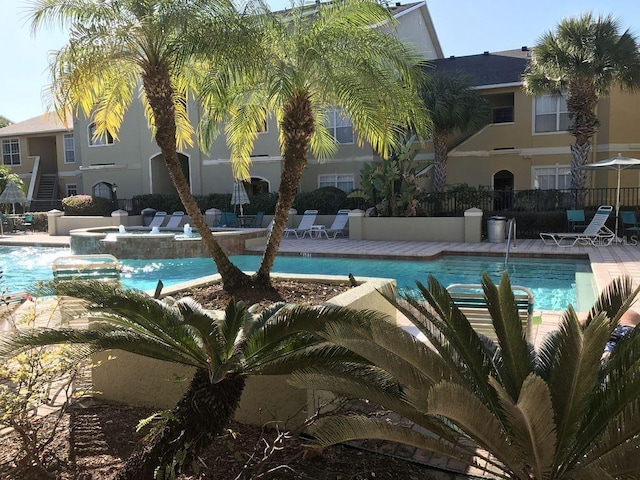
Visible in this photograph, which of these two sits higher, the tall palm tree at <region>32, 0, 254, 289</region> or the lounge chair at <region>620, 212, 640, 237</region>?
the tall palm tree at <region>32, 0, 254, 289</region>

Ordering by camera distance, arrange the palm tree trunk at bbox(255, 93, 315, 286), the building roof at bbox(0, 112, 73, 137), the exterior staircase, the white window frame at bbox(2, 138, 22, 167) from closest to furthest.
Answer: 1. the palm tree trunk at bbox(255, 93, 315, 286)
2. the exterior staircase
3. the building roof at bbox(0, 112, 73, 137)
4. the white window frame at bbox(2, 138, 22, 167)

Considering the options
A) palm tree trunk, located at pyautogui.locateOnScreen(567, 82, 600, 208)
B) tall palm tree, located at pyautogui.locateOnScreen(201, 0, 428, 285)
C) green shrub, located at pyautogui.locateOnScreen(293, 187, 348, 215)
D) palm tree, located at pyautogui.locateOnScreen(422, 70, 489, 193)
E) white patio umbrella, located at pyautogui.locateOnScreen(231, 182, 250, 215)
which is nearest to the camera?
tall palm tree, located at pyautogui.locateOnScreen(201, 0, 428, 285)

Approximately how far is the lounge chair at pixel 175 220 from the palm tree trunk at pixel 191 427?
22.7 m

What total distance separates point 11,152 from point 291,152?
3881cm

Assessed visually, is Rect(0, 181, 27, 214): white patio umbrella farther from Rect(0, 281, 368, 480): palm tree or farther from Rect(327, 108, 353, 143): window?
Rect(0, 281, 368, 480): palm tree

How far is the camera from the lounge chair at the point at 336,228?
74.2 feet

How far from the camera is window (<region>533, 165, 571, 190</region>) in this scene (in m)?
24.9

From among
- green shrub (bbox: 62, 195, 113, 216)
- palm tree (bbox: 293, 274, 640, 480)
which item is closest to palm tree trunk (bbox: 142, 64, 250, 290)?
palm tree (bbox: 293, 274, 640, 480)

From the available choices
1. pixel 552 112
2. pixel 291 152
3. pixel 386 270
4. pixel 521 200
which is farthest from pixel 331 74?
pixel 552 112

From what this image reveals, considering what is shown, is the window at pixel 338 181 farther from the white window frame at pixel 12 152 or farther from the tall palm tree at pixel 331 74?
the white window frame at pixel 12 152

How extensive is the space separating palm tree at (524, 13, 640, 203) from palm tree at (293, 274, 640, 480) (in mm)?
18325

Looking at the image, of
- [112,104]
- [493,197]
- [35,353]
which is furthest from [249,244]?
[35,353]

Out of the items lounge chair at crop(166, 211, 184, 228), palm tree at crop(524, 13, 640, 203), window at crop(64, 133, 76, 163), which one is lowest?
lounge chair at crop(166, 211, 184, 228)

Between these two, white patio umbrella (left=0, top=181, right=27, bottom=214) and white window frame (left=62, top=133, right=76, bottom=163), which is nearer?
white patio umbrella (left=0, top=181, right=27, bottom=214)
